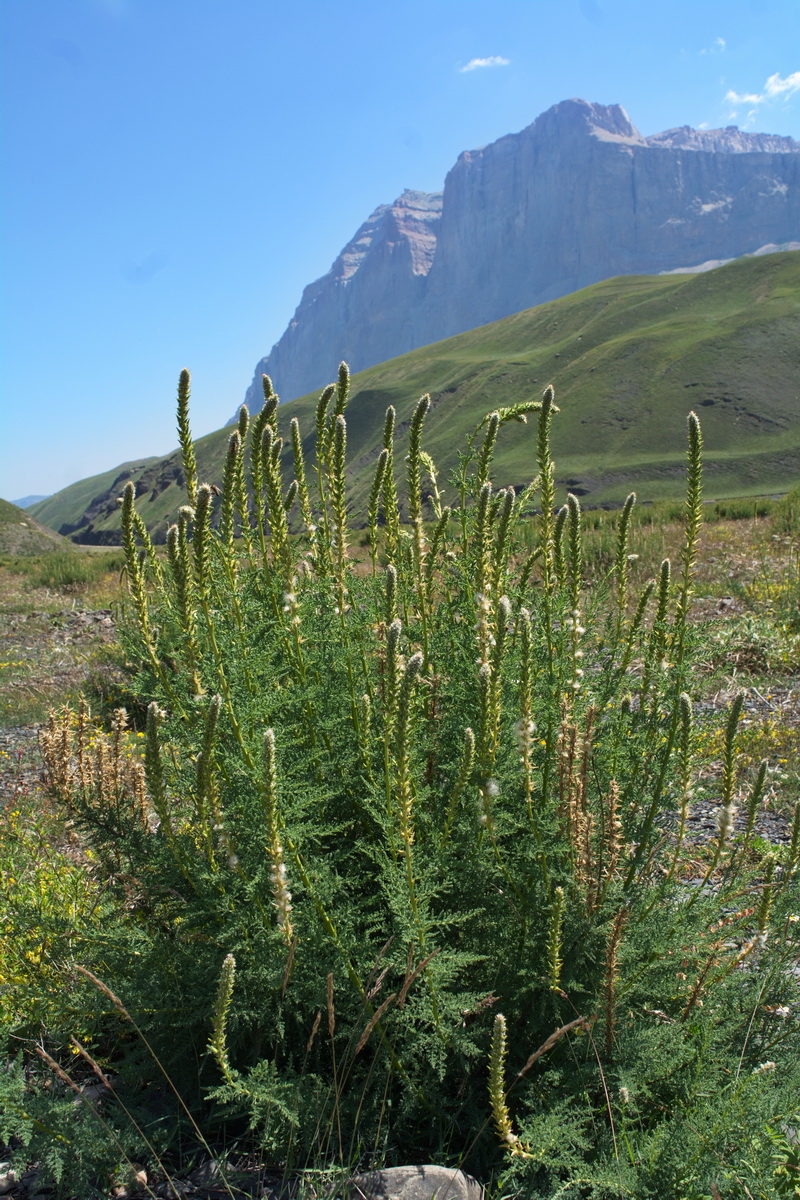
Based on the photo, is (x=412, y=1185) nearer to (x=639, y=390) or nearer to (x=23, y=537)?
(x=23, y=537)

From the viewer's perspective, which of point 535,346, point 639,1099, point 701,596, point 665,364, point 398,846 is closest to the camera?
point 398,846

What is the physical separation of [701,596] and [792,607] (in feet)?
5.88

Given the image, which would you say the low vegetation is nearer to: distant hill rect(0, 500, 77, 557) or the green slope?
distant hill rect(0, 500, 77, 557)

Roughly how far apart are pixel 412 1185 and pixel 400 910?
845 mm

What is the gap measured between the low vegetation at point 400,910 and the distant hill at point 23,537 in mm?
38117

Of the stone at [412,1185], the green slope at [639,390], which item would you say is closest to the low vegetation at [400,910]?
the stone at [412,1185]

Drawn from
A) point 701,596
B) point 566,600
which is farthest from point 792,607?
point 566,600

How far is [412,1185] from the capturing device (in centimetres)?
230

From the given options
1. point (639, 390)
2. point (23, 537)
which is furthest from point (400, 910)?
point (639, 390)

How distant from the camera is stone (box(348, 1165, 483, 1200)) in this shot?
2268mm

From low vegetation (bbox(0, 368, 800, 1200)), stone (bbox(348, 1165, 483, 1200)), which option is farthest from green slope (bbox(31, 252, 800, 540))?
stone (bbox(348, 1165, 483, 1200))

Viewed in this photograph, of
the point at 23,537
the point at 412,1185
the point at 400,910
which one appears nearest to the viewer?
the point at 412,1185

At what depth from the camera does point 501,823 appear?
3.07 metres

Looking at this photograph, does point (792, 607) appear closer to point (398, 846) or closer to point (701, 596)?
point (701, 596)
